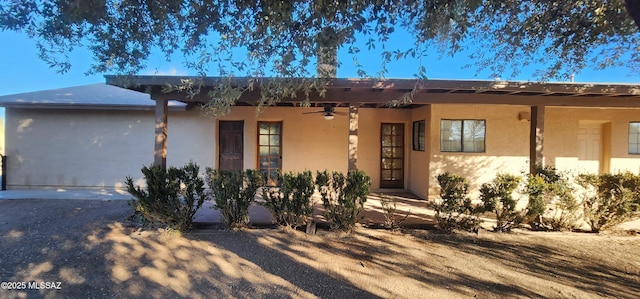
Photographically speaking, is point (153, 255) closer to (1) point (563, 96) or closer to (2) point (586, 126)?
(1) point (563, 96)

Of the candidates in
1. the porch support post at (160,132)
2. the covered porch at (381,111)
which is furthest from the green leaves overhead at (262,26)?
A: the porch support post at (160,132)

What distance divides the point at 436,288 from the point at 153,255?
354 cm

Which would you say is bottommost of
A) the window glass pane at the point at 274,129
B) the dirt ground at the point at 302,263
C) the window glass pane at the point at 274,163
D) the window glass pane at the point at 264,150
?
the dirt ground at the point at 302,263

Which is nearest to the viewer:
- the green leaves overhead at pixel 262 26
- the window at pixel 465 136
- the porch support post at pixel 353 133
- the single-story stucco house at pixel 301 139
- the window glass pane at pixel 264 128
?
the green leaves overhead at pixel 262 26

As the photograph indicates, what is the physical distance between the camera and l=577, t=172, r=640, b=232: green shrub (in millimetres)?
5020

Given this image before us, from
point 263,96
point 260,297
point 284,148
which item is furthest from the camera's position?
point 284,148

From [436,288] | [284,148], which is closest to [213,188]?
[436,288]

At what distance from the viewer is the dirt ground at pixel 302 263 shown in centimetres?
348

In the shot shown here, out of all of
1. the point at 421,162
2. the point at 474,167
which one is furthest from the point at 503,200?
the point at 421,162

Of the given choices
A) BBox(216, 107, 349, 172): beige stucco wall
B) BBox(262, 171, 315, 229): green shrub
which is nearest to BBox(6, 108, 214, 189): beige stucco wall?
BBox(216, 107, 349, 172): beige stucco wall

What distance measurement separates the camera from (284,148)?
970cm

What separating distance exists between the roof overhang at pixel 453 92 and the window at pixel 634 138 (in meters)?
2.62

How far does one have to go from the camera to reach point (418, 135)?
909 centimetres

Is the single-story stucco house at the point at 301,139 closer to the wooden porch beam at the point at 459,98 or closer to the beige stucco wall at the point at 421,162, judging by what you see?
the beige stucco wall at the point at 421,162
